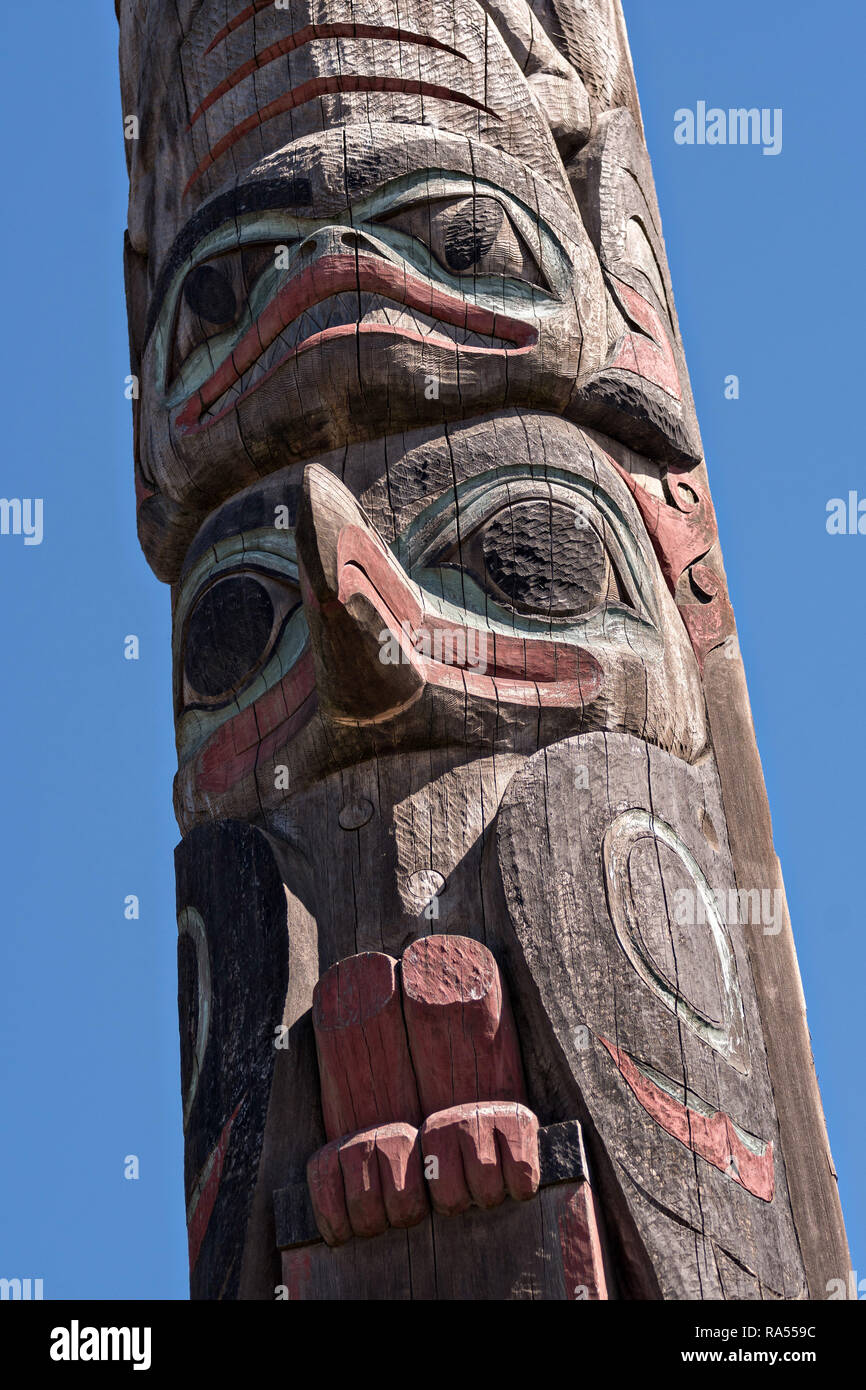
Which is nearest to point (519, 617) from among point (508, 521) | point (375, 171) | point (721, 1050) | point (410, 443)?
point (508, 521)

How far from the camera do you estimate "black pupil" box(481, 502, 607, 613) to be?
457 cm

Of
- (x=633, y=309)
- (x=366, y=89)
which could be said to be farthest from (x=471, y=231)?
(x=366, y=89)

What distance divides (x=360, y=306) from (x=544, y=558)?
0.96m

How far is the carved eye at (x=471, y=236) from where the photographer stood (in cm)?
515

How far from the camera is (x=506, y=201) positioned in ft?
17.1

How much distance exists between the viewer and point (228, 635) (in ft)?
15.8

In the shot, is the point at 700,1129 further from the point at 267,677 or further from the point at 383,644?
the point at 267,677

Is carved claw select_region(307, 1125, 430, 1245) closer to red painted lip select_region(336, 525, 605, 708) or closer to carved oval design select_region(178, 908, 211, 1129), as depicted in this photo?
carved oval design select_region(178, 908, 211, 1129)

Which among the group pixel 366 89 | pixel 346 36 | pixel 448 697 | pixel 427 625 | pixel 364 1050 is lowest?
pixel 364 1050

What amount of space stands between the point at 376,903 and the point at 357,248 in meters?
1.89

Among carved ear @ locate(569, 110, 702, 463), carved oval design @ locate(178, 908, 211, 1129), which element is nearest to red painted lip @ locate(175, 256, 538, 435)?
carved ear @ locate(569, 110, 702, 463)

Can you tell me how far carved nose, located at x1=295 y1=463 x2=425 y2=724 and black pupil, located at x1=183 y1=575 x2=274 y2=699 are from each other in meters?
0.48
